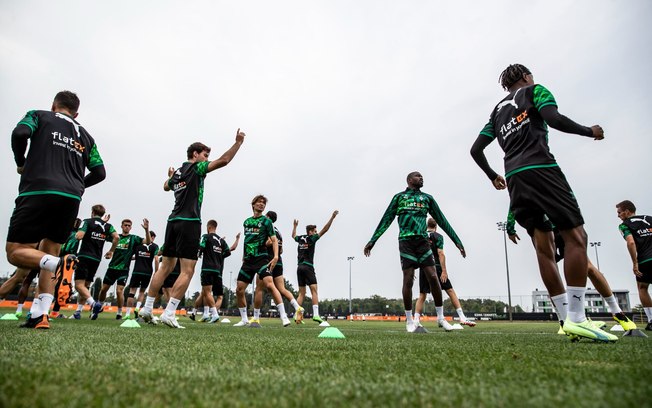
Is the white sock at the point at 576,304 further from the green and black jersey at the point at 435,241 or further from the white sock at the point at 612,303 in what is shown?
the green and black jersey at the point at 435,241

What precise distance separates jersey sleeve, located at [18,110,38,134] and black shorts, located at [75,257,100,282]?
671cm

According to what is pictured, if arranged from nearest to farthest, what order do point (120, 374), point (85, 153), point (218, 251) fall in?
1. point (120, 374)
2. point (85, 153)
3. point (218, 251)

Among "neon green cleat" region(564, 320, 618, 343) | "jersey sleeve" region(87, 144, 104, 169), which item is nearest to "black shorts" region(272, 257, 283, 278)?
"jersey sleeve" region(87, 144, 104, 169)

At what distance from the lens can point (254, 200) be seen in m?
9.35

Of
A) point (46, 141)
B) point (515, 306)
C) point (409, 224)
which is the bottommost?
point (515, 306)

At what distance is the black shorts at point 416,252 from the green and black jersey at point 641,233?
4.09 metres

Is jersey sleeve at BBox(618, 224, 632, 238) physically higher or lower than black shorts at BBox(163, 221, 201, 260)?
higher

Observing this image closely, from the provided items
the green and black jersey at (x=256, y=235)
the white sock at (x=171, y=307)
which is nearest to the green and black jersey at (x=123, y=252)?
the green and black jersey at (x=256, y=235)

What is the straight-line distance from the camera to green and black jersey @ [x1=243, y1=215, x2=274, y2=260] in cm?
923

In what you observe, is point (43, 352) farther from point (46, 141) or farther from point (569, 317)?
point (569, 317)

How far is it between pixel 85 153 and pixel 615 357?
18.8 feet

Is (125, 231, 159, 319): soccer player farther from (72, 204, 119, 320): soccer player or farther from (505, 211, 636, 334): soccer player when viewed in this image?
(505, 211, 636, 334): soccer player

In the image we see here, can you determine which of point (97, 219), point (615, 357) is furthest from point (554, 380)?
point (97, 219)

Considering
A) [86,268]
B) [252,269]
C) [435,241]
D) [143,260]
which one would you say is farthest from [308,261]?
[86,268]
